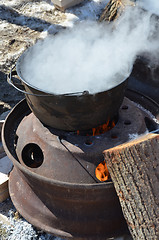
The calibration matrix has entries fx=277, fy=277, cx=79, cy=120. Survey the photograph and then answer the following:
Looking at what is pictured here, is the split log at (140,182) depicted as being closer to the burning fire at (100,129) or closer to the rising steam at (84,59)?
the burning fire at (100,129)

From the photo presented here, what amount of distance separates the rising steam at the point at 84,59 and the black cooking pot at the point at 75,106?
0.09m

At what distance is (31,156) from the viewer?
11.0ft

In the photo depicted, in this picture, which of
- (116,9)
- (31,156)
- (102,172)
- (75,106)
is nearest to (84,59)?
(75,106)

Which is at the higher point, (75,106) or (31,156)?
(75,106)

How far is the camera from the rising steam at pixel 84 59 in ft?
8.39

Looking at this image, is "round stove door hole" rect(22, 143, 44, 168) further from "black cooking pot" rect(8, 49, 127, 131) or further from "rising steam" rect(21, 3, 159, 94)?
"rising steam" rect(21, 3, 159, 94)

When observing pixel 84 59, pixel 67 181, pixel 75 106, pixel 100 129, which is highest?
pixel 84 59

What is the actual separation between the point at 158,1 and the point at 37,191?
9.36ft

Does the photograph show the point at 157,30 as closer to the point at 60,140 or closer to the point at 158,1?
the point at 158,1

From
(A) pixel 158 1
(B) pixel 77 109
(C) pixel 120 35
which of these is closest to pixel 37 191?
(B) pixel 77 109

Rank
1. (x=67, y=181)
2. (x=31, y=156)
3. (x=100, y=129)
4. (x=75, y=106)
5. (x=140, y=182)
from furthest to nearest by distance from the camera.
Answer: (x=31, y=156)
(x=100, y=129)
(x=67, y=181)
(x=75, y=106)
(x=140, y=182)

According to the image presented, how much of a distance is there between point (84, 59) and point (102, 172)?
1.16 meters

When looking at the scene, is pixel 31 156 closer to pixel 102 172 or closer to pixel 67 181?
pixel 67 181

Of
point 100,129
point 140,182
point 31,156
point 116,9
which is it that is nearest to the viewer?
point 140,182
